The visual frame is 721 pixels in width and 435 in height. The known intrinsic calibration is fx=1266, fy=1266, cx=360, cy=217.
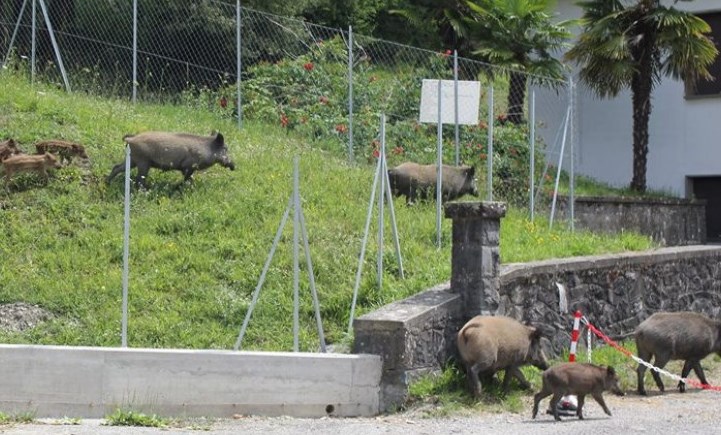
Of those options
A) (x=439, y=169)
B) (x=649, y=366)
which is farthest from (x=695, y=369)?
(x=439, y=169)

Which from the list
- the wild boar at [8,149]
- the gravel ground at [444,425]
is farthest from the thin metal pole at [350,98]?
the gravel ground at [444,425]

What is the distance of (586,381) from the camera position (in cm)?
1201

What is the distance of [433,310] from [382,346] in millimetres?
731

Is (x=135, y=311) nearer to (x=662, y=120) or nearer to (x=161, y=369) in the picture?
(x=161, y=369)

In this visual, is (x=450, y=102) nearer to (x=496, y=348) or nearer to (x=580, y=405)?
(x=496, y=348)

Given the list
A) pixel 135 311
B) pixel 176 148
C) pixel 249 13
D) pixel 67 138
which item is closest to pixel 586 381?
pixel 135 311

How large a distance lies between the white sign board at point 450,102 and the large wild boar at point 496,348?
4.82 m

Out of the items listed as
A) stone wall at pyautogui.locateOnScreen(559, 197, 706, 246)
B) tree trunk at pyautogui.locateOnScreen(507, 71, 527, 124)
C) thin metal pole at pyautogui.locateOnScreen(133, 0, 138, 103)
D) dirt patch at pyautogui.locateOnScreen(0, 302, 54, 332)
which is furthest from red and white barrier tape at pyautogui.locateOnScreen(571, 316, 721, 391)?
thin metal pole at pyautogui.locateOnScreen(133, 0, 138, 103)

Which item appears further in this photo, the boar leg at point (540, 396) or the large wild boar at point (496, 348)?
the large wild boar at point (496, 348)

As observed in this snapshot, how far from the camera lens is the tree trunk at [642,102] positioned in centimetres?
2467

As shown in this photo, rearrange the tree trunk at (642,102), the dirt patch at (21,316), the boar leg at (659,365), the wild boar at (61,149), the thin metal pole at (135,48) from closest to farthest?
1. the dirt patch at (21,316)
2. the boar leg at (659,365)
3. the wild boar at (61,149)
4. the thin metal pole at (135,48)
5. the tree trunk at (642,102)

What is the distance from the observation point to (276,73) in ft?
74.2

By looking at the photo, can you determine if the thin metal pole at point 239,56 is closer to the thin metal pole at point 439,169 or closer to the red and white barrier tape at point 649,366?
the thin metal pole at point 439,169

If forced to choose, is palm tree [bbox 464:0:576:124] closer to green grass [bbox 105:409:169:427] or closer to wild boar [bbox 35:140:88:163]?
wild boar [bbox 35:140:88:163]
